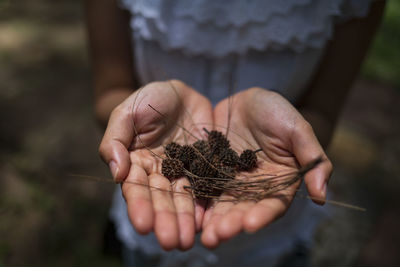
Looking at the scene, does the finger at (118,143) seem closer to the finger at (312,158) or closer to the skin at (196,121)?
the skin at (196,121)

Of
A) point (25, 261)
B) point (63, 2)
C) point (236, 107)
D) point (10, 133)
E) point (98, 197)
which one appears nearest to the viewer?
point (236, 107)

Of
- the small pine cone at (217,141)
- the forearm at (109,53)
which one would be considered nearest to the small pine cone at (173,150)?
the small pine cone at (217,141)

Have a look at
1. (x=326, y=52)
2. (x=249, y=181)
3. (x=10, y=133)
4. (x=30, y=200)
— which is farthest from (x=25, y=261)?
(x=326, y=52)

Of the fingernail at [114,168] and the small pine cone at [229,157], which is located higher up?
the fingernail at [114,168]

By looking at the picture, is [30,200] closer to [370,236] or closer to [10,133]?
[10,133]

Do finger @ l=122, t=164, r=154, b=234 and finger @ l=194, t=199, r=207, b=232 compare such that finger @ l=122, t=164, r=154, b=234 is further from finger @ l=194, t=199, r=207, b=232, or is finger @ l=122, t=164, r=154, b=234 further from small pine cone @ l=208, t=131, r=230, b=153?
small pine cone @ l=208, t=131, r=230, b=153

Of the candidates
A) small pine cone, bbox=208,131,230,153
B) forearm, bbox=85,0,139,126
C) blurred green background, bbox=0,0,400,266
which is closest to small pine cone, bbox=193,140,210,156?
small pine cone, bbox=208,131,230,153

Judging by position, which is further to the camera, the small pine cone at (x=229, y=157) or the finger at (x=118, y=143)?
the small pine cone at (x=229, y=157)
